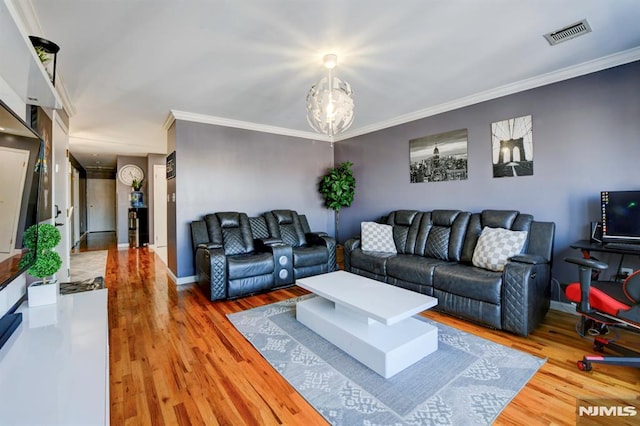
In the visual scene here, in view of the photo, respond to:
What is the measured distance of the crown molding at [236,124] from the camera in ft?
13.6

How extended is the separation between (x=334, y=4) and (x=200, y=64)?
144 centimetres

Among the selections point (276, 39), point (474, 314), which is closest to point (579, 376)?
point (474, 314)

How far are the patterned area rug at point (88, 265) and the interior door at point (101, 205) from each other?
4825mm

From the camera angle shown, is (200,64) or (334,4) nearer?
(334,4)

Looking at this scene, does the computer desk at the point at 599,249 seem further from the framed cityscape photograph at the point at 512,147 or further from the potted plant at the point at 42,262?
the potted plant at the point at 42,262

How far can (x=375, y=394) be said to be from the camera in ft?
5.90

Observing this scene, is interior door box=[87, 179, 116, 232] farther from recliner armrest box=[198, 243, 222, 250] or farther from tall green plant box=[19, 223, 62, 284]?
tall green plant box=[19, 223, 62, 284]

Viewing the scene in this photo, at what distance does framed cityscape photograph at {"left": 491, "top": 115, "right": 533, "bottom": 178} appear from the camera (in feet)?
10.7

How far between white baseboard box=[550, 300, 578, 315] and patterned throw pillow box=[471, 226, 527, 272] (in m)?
0.87

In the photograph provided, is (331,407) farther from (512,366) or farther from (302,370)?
(512,366)

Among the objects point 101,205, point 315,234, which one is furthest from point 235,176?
point 101,205

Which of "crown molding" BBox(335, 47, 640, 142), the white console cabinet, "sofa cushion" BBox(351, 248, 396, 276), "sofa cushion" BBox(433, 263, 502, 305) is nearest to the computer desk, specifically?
"sofa cushion" BBox(433, 263, 502, 305)

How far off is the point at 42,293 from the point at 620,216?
14.3ft

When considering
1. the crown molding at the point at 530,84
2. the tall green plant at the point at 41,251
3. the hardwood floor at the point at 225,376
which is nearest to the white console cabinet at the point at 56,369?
the tall green plant at the point at 41,251
